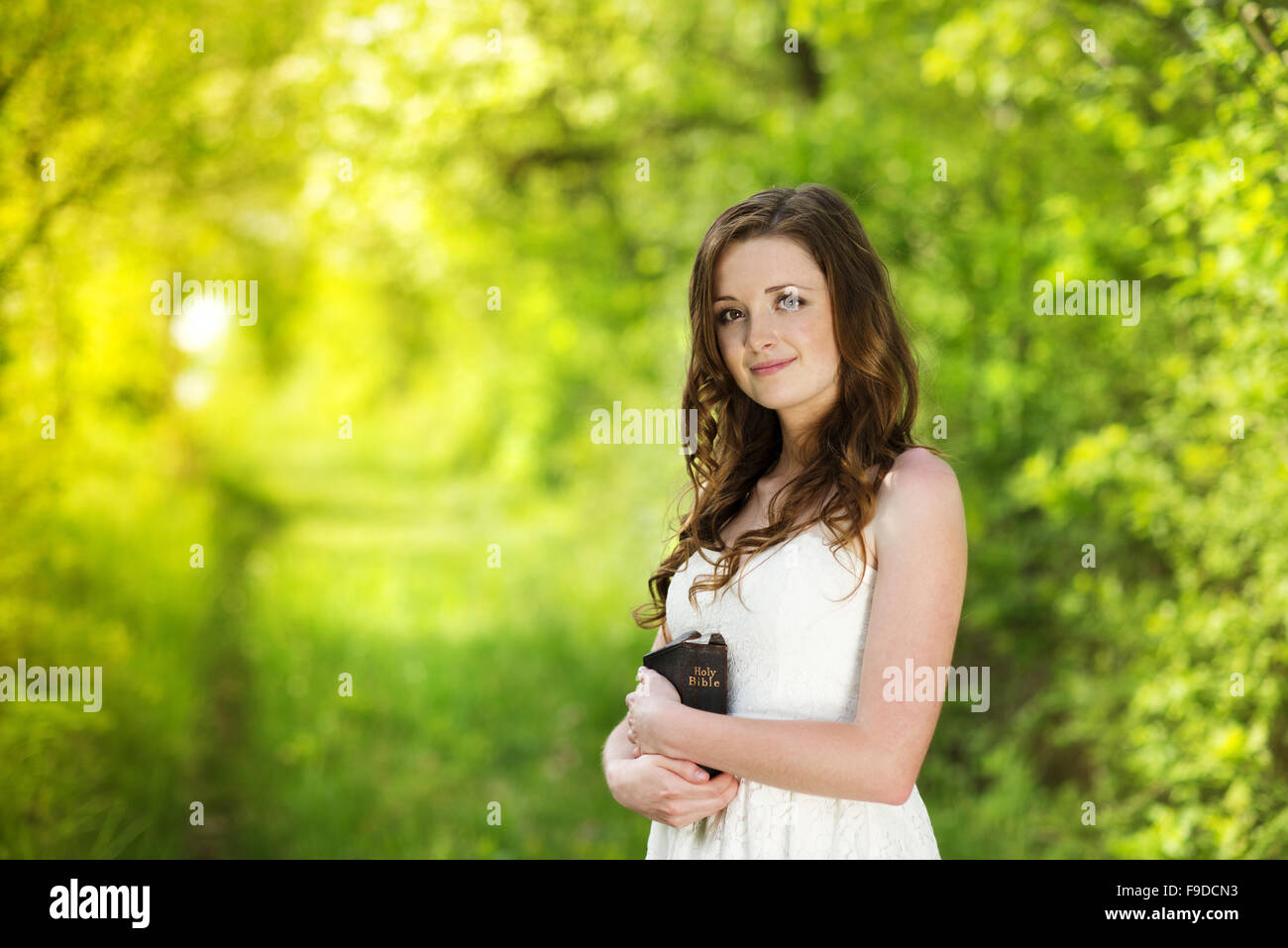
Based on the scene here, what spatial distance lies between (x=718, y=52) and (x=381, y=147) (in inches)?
107

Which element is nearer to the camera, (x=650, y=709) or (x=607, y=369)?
(x=650, y=709)

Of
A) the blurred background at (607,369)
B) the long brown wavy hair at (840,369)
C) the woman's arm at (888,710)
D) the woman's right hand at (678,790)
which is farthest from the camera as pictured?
the blurred background at (607,369)

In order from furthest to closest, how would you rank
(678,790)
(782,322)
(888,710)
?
1. (782,322)
2. (678,790)
3. (888,710)

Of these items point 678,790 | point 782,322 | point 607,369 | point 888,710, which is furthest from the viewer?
point 607,369

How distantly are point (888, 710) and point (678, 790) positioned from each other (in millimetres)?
390

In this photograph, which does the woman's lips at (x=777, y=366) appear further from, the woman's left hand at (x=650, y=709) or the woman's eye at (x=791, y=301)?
the woman's left hand at (x=650, y=709)

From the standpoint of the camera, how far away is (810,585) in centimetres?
190

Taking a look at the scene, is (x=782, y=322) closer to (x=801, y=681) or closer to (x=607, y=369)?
(x=801, y=681)

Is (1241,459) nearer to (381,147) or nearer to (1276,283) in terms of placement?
(1276,283)

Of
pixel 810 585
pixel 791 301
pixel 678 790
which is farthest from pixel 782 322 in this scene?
pixel 678 790

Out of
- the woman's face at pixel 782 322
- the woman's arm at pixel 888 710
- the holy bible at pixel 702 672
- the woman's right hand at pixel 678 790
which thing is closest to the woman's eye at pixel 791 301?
the woman's face at pixel 782 322

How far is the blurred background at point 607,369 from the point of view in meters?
3.95

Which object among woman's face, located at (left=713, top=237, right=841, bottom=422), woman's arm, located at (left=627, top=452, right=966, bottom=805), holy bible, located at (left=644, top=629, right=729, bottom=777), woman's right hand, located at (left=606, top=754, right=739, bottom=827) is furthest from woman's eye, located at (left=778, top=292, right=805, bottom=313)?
woman's right hand, located at (left=606, top=754, right=739, bottom=827)
